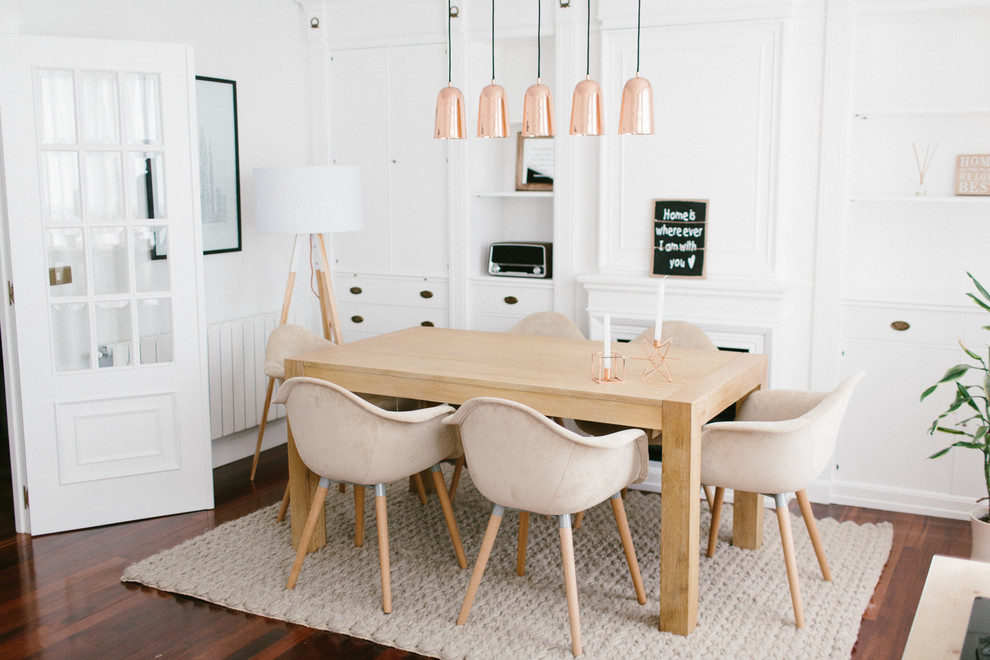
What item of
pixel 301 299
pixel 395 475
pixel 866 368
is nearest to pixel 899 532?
pixel 866 368

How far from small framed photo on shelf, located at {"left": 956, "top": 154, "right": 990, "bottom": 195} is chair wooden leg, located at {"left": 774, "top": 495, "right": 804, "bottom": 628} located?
1.82 metres

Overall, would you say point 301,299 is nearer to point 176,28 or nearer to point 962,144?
point 176,28

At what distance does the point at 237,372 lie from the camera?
4668 mm

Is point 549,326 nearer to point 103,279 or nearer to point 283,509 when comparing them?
point 283,509

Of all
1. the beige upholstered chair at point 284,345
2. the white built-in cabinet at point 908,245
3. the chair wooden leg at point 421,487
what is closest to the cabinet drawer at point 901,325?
the white built-in cabinet at point 908,245

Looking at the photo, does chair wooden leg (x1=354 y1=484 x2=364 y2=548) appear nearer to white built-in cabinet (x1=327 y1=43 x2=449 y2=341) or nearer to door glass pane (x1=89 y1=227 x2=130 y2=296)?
door glass pane (x1=89 y1=227 x2=130 y2=296)

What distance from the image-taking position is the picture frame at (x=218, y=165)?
442 centimetres

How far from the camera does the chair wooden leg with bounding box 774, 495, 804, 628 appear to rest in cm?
287

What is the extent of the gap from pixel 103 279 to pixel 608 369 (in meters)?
2.19

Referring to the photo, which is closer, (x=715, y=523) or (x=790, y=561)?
(x=790, y=561)

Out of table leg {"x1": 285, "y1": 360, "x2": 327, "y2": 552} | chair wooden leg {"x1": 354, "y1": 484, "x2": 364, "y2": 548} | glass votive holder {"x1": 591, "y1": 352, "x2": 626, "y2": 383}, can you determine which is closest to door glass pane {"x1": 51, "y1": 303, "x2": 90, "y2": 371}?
table leg {"x1": 285, "y1": 360, "x2": 327, "y2": 552}

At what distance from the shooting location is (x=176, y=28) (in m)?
4.26

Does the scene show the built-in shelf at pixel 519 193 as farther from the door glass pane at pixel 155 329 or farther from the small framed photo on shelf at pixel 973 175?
the small framed photo on shelf at pixel 973 175

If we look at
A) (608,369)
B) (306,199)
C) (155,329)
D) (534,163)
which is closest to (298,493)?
(155,329)
